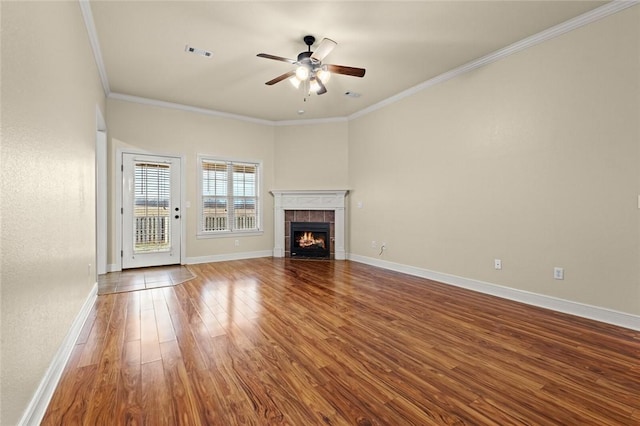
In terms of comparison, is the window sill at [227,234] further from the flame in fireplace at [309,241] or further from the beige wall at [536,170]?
the beige wall at [536,170]

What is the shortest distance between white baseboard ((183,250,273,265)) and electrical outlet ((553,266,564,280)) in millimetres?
5039

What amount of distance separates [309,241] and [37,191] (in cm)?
519

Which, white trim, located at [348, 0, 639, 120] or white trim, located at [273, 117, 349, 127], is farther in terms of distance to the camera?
white trim, located at [273, 117, 349, 127]

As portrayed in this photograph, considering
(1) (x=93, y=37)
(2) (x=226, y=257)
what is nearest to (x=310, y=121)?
(2) (x=226, y=257)

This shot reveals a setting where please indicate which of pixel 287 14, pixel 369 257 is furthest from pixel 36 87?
pixel 369 257

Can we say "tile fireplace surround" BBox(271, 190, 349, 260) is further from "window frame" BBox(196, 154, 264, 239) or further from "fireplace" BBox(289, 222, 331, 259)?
"window frame" BBox(196, 154, 264, 239)

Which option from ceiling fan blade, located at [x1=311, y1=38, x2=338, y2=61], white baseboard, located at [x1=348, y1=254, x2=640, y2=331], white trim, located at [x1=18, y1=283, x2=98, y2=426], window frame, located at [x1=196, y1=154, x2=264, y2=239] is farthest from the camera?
Answer: window frame, located at [x1=196, y1=154, x2=264, y2=239]

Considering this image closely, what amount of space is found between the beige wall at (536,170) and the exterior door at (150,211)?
4175 mm

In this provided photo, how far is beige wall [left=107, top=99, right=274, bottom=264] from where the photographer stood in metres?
5.18

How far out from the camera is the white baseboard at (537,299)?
2.85 m

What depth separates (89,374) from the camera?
2.01 meters

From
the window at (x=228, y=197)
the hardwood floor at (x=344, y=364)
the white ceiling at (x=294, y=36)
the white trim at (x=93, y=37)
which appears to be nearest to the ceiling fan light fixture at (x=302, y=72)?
the white ceiling at (x=294, y=36)

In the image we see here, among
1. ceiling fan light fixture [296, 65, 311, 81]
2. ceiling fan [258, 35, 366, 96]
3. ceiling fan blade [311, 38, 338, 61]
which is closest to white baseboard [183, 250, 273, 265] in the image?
ceiling fan [258, 35, 366, 96]

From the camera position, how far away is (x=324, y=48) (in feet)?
10.2
